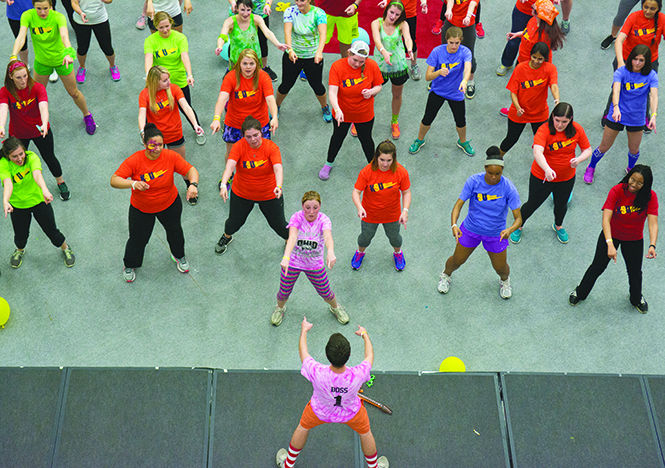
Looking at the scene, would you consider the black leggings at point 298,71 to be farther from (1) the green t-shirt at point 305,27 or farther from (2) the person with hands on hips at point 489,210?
(2) the person with hands on hips at point 489,210

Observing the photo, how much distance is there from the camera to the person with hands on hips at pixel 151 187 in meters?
5.79

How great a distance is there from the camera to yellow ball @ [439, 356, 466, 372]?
5816 mm

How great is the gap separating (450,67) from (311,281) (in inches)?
105

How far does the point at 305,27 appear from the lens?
7.31 meters

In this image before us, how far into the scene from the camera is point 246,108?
22.0 ft

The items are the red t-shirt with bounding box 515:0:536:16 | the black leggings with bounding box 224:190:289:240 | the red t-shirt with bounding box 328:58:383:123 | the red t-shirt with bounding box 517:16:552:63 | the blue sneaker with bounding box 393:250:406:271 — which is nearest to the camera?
the black leggings with bounding box 224:190:289:240

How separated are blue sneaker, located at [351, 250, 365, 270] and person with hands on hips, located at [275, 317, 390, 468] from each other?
1890 millimetres

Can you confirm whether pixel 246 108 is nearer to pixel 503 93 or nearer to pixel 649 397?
pixel 503 93

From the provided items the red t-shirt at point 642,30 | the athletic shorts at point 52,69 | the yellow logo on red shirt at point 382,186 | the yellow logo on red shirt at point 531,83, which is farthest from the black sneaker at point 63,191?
the red t-shirt at point 642,30

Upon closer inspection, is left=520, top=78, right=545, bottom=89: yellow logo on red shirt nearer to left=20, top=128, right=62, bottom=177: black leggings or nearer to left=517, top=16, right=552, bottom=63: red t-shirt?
left=517, top=16, right=552, bottom=63: red t-shirt

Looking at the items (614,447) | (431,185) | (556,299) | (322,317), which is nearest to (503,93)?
(431,185)

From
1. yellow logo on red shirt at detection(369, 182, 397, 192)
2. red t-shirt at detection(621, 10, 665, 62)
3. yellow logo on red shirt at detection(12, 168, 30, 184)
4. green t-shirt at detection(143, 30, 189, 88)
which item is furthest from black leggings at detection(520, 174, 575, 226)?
yellow logo on red shirt at detection(12, 168, 30, 184)

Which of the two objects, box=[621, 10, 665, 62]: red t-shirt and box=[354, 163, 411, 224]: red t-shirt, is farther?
box=[621, 10, 665, 62]: red t-shirt

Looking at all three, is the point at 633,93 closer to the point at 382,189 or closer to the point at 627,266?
the point at 627,266
